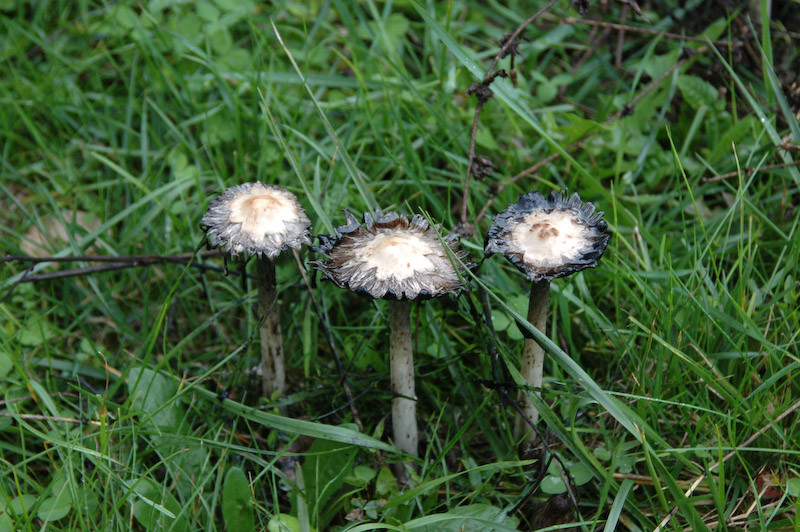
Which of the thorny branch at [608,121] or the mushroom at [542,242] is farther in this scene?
the thorny branch at [608,121]

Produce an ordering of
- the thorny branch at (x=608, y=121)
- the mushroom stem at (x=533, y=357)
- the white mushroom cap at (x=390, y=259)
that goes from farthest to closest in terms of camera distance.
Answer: the thorny branch at (x=608, y=121) → the mushroom stem at (x=533, y=357) → the white mushroom cap at (x=390, y=259)

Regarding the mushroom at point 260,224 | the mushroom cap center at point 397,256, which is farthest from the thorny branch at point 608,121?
the mushroom at point 260,224

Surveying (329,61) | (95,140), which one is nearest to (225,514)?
(95,140)

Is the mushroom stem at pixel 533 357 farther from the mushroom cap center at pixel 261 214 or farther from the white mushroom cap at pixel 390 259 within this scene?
the mushroom cap center at pixel 261 214

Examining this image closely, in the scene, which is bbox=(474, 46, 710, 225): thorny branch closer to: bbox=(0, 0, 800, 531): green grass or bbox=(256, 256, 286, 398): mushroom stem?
bbox=(0, 0, 800, 531): green grass

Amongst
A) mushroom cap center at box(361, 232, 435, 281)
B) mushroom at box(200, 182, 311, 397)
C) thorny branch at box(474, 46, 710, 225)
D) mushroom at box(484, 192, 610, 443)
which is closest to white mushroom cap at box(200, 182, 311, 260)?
mushroom at box(200, 182, 311, 397)
